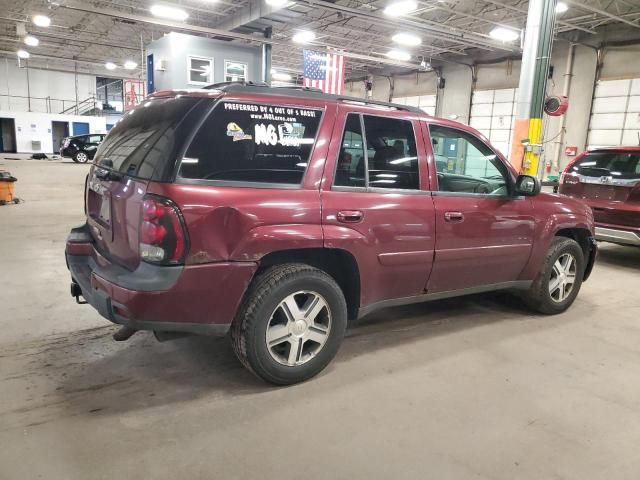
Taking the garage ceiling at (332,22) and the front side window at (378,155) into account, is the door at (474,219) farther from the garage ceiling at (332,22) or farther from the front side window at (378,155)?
the garage ceiling at (332,22)

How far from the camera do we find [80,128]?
32.5 metres

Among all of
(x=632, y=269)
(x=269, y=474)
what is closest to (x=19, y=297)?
(x=269, y=474)

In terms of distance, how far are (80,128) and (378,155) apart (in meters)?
34.4

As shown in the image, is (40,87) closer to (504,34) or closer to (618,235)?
(504,34)

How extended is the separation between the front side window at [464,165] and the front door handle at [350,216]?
2.67 ft

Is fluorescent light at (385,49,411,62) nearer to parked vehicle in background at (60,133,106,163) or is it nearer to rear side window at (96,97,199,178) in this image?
parked vehicle in background at (60,133,106,163)

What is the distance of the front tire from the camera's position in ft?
8.95

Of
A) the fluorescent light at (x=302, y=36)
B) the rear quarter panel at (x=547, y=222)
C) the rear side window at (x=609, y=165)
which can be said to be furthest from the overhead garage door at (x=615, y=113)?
the rear quarter panel at (x=547, y=222)

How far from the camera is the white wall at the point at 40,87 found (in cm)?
3142

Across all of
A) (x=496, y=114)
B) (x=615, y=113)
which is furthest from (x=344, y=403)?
(x=496, y=114)

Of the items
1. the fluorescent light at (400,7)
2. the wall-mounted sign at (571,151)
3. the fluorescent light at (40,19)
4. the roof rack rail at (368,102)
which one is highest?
the fluorescent light at (400,7)

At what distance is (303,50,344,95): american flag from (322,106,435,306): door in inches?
464

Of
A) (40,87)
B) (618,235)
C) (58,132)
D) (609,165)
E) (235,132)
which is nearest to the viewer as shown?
(235,132)

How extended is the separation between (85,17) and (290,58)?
398 inches
